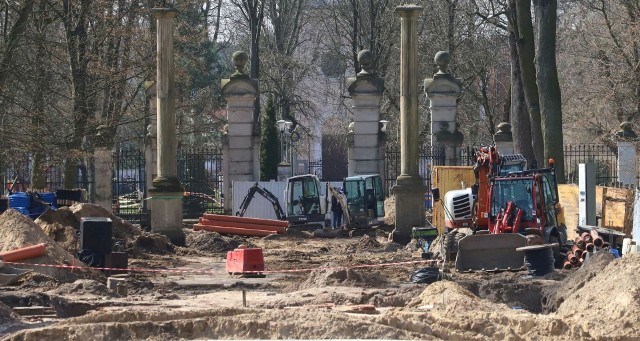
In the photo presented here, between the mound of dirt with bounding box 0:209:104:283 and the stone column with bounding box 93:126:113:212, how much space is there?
12.2m

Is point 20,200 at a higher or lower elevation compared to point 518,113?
lower

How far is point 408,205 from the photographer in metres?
29.6

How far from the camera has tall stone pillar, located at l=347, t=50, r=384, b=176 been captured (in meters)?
37.4

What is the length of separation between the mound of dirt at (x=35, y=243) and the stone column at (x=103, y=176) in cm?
1225

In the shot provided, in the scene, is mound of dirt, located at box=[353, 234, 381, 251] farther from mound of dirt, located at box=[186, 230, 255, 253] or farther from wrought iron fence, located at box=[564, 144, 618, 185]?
wrought iron fence, located at box=[564, 144, 618, 185]

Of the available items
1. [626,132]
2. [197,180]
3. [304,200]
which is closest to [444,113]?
[304,200]

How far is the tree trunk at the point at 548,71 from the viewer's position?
2891 cm

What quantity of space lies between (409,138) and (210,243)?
221 inches

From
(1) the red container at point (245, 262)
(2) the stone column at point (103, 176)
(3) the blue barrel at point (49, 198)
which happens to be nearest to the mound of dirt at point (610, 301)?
(1) the red container at point (245, 262)

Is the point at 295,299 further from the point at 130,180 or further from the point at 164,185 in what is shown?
the point at 130,180

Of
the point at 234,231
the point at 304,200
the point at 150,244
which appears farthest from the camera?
the point at 304,200

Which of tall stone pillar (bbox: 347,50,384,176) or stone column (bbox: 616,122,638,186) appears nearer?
stone column (bbox: 616,122,638,186)

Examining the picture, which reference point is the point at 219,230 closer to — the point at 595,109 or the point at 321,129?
A: the point at 595,109

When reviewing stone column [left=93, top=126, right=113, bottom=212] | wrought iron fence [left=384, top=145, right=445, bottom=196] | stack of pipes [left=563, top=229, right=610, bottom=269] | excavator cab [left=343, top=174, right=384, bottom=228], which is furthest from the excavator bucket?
wrought iron fence [left=384, top=145, right=445, bottom=196]
